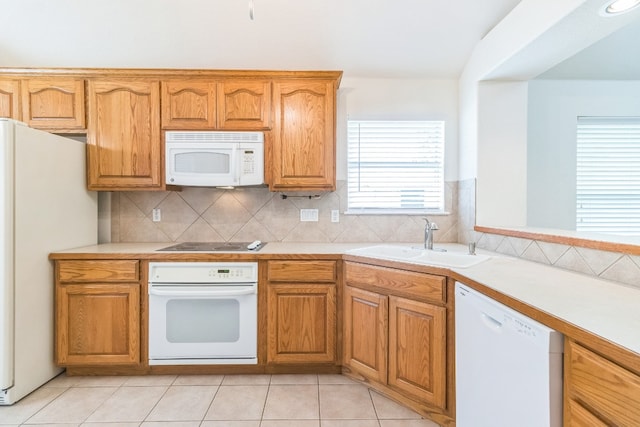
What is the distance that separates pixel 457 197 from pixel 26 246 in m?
3.14

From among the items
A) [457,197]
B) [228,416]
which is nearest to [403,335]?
[228,416]

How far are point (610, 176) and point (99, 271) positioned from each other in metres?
4.22

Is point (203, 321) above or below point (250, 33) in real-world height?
below

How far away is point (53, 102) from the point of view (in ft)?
8.29

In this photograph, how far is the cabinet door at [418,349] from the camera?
1.77m

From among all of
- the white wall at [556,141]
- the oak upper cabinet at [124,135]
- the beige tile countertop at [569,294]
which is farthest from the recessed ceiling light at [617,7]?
the oak upper cabinet at [124,135]

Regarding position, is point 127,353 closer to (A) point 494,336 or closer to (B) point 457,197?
(A) point 494,336

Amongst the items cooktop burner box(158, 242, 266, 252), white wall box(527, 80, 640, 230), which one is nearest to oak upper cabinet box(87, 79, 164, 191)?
cooktop burner box(158, 242, 266, 252)

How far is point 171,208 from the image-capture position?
9.39ft

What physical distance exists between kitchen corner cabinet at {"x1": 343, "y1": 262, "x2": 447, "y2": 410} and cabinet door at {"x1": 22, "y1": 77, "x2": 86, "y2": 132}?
238 cm

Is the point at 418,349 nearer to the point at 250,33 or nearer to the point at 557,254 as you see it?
the point at 557,254

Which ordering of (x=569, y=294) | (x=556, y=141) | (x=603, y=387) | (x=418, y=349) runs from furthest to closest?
A: (x=556, y=141)
(x=418, y=349)
(x=569, y=294)
(x=603, y=387)

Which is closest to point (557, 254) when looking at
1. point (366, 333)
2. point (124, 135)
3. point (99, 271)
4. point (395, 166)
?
point (366, 333)

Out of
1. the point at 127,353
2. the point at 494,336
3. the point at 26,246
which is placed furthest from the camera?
the point at 127,353
